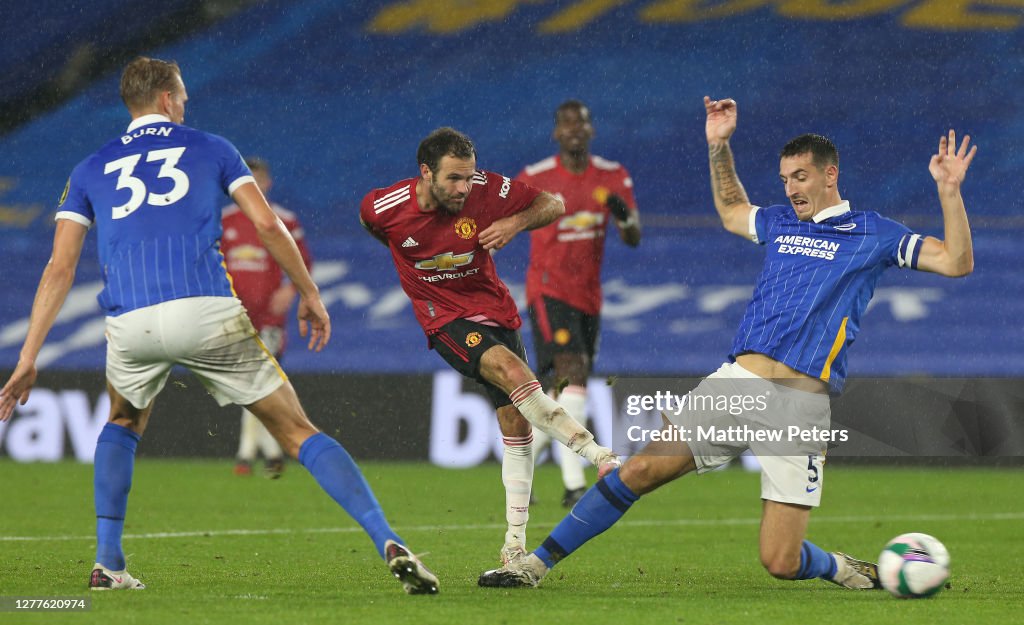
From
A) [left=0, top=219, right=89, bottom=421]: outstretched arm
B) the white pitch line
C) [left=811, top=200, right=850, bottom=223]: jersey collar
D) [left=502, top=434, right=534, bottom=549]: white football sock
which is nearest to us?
[left=0, top=219, right=89, bottom=421]: outstretched arm

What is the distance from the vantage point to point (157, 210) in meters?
5.37

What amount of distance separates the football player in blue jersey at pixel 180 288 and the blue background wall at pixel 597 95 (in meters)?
10.5

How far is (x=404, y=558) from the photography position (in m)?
5.16

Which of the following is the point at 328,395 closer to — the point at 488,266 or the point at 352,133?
the point at 352,133

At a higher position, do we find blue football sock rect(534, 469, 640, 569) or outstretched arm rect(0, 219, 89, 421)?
outstretched arm rect(0, 219, 89, 421)

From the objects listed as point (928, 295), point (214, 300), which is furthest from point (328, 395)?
point (214, 300)

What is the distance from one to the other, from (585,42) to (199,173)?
12988 mm

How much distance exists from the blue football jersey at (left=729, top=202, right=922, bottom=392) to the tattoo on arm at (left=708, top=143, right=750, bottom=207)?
40 centimetres

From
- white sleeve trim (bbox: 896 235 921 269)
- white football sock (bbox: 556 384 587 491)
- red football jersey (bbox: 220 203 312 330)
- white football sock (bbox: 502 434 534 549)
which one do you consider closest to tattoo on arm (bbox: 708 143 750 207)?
white sleeve trim (bbox: 896 235 921 269)

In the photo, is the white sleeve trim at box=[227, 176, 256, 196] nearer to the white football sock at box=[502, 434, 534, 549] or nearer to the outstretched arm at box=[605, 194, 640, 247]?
the white football sock at box=[502, 434, 534, 549]

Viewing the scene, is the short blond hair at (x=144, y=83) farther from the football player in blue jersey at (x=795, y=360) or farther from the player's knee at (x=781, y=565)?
the player's knee at (x=781, y=565)

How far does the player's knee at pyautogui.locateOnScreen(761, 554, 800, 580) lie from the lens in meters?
5.73

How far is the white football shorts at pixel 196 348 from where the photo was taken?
529 centimetres

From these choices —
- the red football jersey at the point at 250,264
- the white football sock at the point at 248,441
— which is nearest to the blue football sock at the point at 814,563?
the white football sock at the point at 248,441
